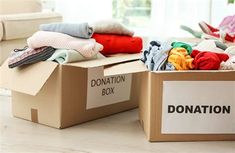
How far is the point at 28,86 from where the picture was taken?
54.7 inches

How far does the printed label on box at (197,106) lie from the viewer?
125 cm

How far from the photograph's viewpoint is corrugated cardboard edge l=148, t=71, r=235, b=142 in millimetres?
1242

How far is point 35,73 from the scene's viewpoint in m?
1.40

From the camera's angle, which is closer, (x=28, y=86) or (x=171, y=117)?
(x=171, y=117)

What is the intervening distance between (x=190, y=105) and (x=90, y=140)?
35 cm

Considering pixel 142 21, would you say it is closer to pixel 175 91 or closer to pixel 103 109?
pixel 103 109

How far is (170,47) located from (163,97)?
0.57 feet

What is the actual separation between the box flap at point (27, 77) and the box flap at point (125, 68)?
18 centimetres

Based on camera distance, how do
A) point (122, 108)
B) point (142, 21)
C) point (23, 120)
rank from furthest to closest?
point (142, 21), point (122, 108), point (23, 120)

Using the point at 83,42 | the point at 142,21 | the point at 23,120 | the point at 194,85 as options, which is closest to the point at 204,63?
the point at 194,85

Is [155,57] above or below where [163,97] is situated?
above

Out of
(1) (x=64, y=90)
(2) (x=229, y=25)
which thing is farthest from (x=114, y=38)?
(2) (x=229, y=25)

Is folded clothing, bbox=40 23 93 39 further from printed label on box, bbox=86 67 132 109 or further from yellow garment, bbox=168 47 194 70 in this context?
yellow garment, bbox=168 47 194 70

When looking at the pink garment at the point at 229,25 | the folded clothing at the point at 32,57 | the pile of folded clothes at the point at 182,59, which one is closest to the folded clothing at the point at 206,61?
the pile of folded clothes at the point at 182,59
